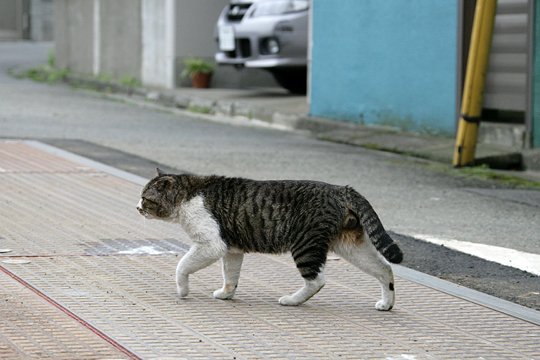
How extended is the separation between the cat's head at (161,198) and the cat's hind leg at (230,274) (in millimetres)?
404

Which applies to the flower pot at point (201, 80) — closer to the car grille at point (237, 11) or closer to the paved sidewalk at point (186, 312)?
the car grille at point (237, 11)

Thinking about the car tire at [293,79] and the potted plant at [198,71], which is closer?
the car tire at [293,79]

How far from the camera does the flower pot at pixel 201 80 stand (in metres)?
20.8

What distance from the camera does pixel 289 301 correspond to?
664 cm

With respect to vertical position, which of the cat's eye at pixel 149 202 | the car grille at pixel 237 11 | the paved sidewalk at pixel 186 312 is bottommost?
the paved sidewalk at pixel 186 312

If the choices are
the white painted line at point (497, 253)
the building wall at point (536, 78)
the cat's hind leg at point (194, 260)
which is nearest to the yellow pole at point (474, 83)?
the building wall at point (536, 78)

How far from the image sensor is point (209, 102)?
18875mm

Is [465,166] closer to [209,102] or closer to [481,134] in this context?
[481,134]

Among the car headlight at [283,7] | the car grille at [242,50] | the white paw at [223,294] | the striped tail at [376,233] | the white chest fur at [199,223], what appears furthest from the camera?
the car grille at [242,50]

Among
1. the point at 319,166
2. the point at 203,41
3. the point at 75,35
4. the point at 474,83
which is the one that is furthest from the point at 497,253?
the point at 75,35

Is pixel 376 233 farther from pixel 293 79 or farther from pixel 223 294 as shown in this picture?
pixel 293 79

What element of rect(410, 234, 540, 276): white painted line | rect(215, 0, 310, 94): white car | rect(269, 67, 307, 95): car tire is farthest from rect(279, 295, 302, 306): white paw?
rect(269, 67, 307, 95): car tire

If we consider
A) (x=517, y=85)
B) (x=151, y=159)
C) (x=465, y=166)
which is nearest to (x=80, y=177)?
(x=151, y=159)

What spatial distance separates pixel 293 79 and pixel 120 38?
4.76 meters
